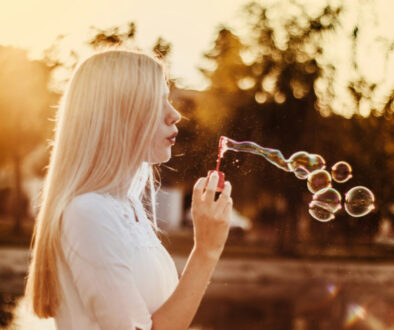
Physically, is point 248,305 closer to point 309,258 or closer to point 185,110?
point 185,110

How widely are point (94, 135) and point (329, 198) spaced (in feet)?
6.54

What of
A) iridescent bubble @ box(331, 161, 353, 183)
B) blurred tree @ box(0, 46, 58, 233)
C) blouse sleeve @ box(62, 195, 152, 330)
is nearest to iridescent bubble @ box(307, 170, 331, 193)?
iridescent bubble @ box(331, 161, 353, 183)

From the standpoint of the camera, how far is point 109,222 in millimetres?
1063

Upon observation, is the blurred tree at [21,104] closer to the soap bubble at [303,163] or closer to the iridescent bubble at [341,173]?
the iridescent bubble at [341,173]

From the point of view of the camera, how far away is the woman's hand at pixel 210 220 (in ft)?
3.85

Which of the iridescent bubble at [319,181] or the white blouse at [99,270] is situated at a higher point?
the white blouse at [99,270]

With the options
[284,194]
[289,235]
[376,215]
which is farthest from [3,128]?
[376,215]

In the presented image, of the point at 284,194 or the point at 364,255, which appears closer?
the point at 284,194

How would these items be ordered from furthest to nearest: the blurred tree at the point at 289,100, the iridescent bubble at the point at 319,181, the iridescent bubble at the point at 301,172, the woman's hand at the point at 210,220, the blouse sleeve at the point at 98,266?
the blurred tree at the point at 289,100, the iridescent bubble at the point at 319,181, the iridescent bubble at the point at 301,172, the woman's hand at the point at 210,220, the blouse sleeve at the point at 98,266

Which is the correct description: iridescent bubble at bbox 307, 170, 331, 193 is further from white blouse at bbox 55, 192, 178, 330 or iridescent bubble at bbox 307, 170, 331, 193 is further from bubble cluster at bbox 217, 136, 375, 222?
white blouse at bbox 55, 192, 178, 330

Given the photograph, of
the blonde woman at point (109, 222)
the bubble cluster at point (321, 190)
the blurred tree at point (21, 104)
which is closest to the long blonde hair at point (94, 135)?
the blonde woman at point (109, 222)

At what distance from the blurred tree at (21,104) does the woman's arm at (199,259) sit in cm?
1007

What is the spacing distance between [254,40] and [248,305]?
235 inches

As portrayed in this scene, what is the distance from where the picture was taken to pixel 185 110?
28.6 feet
